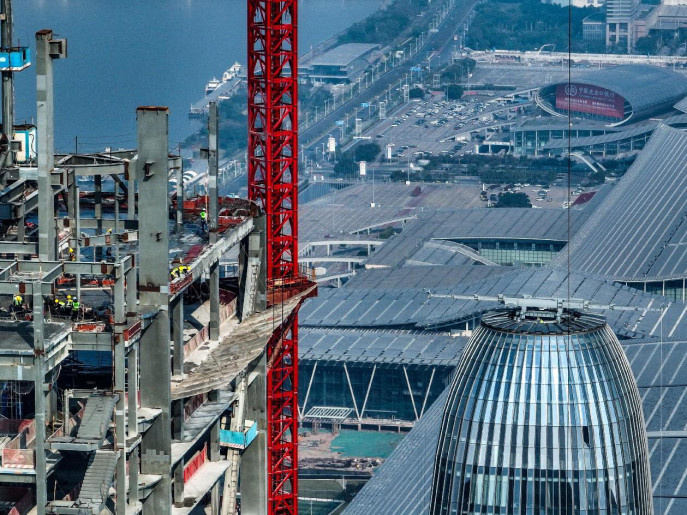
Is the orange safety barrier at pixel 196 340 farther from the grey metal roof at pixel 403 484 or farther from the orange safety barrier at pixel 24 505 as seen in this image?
the grey metal roof at pixel 403 484

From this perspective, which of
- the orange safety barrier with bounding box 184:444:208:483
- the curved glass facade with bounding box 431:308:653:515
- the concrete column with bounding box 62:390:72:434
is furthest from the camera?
the curved glass facade with bounding box 431:308:653:515

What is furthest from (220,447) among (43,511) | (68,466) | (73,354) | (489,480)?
(489,480)

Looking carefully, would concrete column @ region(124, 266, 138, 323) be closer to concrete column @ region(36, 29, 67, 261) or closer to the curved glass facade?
concrete column @ region(36, 29, 67, 261)

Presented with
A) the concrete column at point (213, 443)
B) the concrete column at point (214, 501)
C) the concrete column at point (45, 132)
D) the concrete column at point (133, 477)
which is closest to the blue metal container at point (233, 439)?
the concrete column at point (213, 443)

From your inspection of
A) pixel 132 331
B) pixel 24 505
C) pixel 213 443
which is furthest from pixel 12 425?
pixel 213 443

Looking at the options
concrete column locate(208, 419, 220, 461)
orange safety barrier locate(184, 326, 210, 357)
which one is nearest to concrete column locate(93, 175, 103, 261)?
orange safety barrier locate(184, 326, 210, 357)

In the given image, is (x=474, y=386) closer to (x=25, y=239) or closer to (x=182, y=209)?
(x=182, y=209)

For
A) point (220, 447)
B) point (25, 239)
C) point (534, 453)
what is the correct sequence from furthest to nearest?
point (534, 453) < point (220, 447) < point (25, 239)

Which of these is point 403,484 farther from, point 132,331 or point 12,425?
point 12,425
